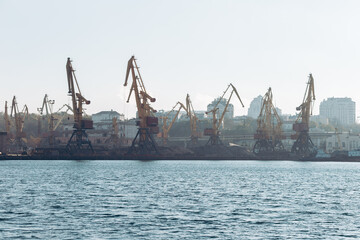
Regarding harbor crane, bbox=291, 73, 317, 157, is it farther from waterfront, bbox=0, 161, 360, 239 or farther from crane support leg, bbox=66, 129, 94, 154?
waterfront, bbox=0, 161, 360, 239

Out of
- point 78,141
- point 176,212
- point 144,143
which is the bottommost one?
point 176,212

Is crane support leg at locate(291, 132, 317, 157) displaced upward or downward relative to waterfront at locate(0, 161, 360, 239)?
upward

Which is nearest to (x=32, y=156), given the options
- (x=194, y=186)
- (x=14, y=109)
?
(x=14, y=109)

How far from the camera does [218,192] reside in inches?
2383

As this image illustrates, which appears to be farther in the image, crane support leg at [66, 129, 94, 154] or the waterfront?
crane support leg at [66, 129, 94, 154]

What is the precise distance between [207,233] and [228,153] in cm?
15581

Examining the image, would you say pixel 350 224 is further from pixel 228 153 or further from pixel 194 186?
pixel 228 153

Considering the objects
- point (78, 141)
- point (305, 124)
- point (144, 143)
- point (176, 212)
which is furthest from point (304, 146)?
point (176, 212)

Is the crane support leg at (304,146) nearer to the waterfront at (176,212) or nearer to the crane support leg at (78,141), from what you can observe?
the crane support leg at (78,141)

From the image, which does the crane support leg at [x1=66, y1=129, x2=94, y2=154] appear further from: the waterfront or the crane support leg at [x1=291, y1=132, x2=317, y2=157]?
the waterfront

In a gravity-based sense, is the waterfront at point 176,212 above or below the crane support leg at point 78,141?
below

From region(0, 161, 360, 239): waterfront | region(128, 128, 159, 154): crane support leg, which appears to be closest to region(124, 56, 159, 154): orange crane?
region(128, 128, 159, 154): crane support leg

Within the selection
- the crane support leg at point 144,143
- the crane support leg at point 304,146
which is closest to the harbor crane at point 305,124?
the crane support leg at point 304,146

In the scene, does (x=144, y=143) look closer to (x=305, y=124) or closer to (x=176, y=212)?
(x=305, y=124)
